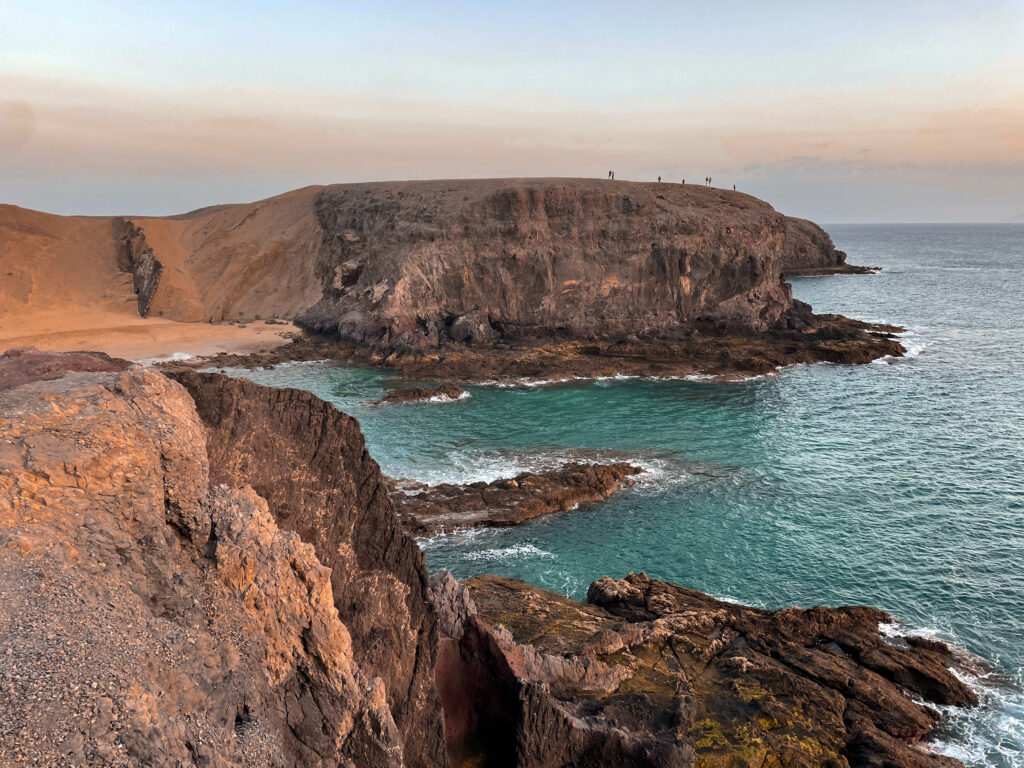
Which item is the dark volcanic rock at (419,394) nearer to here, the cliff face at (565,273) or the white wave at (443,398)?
the white wave at (443,398)

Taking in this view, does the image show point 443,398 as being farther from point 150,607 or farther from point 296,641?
point 150,607

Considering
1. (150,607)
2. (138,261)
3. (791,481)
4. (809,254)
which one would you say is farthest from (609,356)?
(809,254)

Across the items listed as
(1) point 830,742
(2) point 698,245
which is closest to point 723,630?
(1) point 830,742

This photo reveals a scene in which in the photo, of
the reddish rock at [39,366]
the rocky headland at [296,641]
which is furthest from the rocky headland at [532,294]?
the reddish rock at [39,366]

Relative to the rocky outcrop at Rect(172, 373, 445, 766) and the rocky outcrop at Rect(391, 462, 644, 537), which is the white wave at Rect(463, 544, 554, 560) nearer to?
the rocky outcrop at Rect(391, 462, 644, 537)

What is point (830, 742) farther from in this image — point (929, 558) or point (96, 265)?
point (96, 265)
